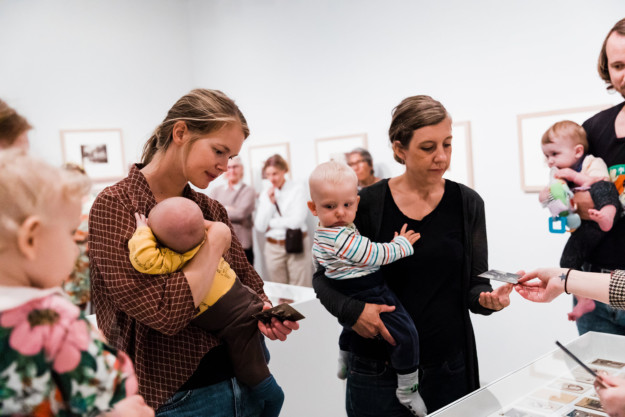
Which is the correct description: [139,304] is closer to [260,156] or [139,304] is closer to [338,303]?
[338,303]

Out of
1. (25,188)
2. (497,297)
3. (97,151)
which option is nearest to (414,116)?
(497,297)

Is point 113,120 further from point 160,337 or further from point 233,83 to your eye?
point 160,337

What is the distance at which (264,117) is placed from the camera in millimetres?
8203

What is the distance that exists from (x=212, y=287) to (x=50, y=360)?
88 centimetres

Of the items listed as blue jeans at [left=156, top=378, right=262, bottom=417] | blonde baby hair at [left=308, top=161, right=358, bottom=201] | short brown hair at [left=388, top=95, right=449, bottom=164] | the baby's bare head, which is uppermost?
short brown hair at [left=388, top=95, right=449, bottom=164]

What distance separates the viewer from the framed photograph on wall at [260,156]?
7922mm

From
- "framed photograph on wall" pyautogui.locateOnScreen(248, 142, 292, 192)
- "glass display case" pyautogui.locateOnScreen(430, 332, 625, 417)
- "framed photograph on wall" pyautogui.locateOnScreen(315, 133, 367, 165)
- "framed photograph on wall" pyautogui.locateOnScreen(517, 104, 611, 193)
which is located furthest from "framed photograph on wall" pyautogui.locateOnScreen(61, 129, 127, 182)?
"glass display case" pyautogui.locateOnScreen(430, 332, 625, 417)

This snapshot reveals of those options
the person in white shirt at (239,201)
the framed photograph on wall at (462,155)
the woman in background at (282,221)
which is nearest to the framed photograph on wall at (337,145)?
the woman in background at (282,221)

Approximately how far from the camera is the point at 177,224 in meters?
1.68

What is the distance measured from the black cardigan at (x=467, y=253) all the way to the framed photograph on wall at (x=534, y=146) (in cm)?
280

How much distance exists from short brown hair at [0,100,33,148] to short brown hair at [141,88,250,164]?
47 centimetres

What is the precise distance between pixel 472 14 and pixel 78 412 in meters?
5.20

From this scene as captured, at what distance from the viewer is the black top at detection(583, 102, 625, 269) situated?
2.75 metres

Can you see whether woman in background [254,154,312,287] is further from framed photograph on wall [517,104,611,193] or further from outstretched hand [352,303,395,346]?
outstretched hand [352,303,395,346]
